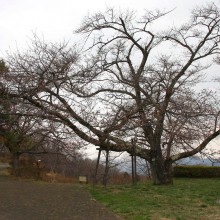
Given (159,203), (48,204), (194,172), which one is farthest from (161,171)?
(194,172)

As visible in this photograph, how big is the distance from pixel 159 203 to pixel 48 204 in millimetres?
2740

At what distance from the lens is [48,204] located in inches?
362

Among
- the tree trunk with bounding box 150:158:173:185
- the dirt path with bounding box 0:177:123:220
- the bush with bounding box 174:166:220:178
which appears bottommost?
the dirt path with bounding box 0:177:123:220

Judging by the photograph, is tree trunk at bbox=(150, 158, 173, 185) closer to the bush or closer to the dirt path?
the dirt path

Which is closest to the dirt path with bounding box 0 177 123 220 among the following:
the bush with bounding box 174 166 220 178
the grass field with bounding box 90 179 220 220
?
the grass field with bounding box 90 179 220 220

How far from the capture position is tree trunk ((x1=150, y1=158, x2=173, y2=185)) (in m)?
15.6

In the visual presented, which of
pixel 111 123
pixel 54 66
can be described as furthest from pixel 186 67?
pixel 54 66

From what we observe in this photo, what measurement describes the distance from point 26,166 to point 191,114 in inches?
322

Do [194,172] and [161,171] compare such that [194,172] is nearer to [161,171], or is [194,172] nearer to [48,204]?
[161,171]

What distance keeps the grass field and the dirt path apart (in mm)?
409

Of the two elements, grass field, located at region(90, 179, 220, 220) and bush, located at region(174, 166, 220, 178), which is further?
bush, located at region(174, 166, 220, 178)

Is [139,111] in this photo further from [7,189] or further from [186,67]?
[7,189]

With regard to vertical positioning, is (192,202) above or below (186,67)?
below

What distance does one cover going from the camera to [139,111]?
14.3 m
